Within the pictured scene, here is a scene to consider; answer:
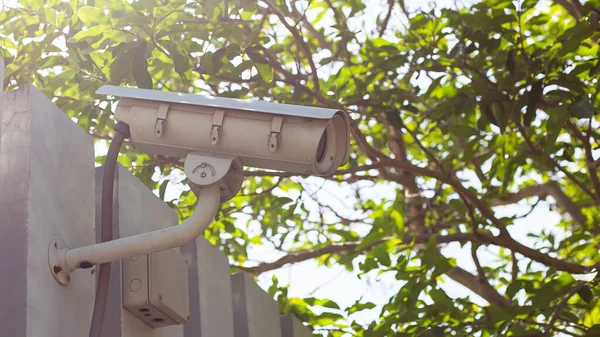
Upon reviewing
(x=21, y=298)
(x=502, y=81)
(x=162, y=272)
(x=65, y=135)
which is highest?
(x=502, y=81)

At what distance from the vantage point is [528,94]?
3578mm

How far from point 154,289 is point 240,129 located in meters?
0.42

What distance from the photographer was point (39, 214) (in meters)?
1.63

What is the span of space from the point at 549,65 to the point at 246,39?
1.16 metres

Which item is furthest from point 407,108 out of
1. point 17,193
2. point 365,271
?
point 17,193

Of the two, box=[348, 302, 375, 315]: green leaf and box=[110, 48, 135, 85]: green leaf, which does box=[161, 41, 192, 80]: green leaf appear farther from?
box=[348, 302, 375, 315]: green leaf

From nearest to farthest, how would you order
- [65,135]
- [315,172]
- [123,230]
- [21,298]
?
[21,298], [315,172], [65,135], [123,230]

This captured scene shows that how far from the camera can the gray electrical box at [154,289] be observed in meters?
1.86

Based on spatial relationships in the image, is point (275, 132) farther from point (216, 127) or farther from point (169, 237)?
point (169, 237)

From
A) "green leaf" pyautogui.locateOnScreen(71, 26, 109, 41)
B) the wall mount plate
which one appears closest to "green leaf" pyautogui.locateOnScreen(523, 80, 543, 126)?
"green leaf" pyautogui.locateOnScreen(71, 26, 109, 41)

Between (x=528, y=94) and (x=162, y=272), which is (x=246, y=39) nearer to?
(x=528, y=94)

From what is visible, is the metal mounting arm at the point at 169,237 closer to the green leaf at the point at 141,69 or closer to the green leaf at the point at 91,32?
the green leaf at the point at 141,69

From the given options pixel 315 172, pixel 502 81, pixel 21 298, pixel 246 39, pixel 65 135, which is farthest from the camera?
pixel 502 81

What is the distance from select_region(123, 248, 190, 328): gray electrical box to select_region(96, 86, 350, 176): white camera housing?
11.3 inches
